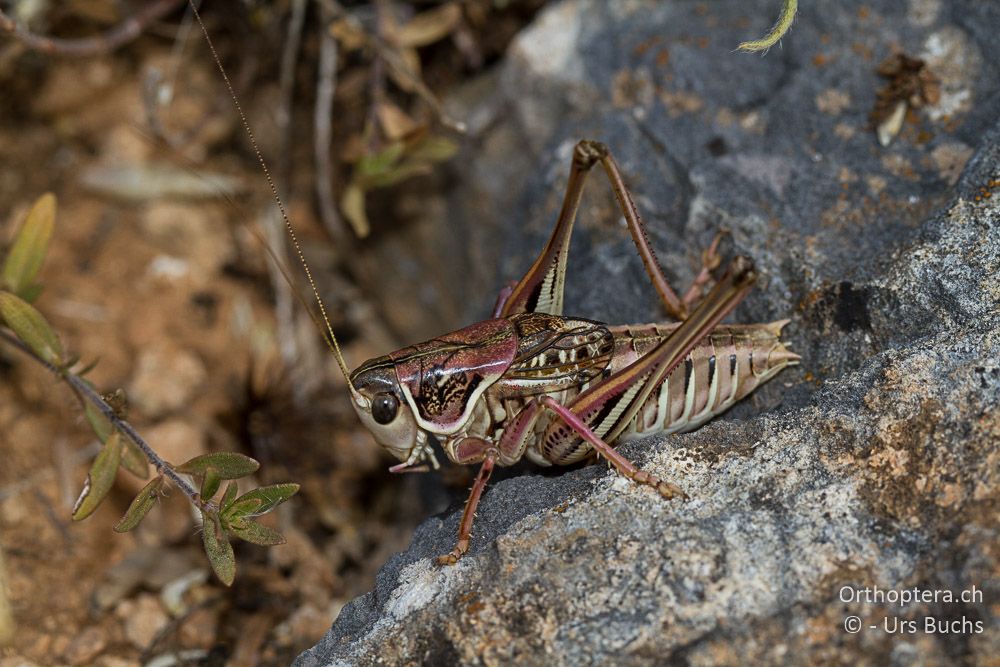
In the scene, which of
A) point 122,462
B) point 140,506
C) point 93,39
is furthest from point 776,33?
point 93,39

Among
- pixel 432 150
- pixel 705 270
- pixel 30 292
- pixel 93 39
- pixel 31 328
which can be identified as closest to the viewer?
pixel 31 328

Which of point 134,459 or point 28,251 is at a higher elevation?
point 28,251

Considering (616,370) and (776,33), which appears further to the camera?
(616,370)

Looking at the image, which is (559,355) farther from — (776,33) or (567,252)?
(776,33)

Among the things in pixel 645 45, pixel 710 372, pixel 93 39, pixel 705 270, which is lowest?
pixel 710 372

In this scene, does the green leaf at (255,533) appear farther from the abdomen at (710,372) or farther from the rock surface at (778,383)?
the abdomen at (710,372)

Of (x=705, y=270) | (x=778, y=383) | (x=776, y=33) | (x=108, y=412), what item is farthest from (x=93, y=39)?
(x=778, y=383)

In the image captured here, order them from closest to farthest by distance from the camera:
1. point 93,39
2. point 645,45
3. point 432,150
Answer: point 645,45, point 432,150, point 93,39
